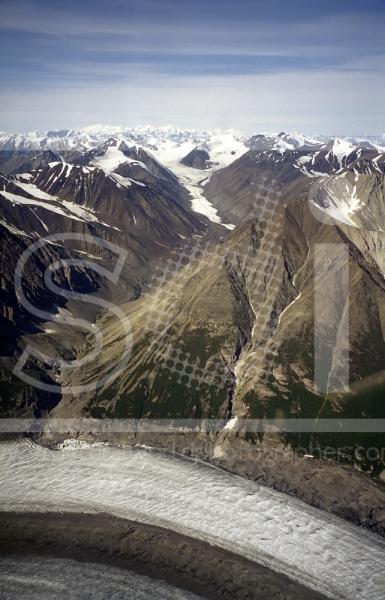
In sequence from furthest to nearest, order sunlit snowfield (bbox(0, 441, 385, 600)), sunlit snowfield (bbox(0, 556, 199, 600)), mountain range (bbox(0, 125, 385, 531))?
mountain range (bbox(0, 125, 385, 531)) → sunlit snowfield (bbox(0, 441, 385, 600)) → sunlit snowfield (bbox(0, 556, 199, 600))

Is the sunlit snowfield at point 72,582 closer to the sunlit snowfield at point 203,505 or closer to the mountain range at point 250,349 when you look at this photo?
the sunlit snowfield at point 203,505

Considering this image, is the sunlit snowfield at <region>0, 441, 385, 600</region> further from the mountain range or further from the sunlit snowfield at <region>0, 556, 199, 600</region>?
the sunlit snowfield at <region>0, 556, 199, 600</region>

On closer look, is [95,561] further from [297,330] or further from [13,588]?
[297,330]

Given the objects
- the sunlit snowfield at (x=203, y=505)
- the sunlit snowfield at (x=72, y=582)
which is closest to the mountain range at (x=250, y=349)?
the sunlit snowfield at (x=203, y=505)

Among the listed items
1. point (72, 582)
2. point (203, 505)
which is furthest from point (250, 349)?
point (72, 582)

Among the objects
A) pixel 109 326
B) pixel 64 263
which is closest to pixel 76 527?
pixel 109 326

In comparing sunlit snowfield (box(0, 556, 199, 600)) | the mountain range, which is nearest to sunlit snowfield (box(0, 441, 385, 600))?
the mountain range
